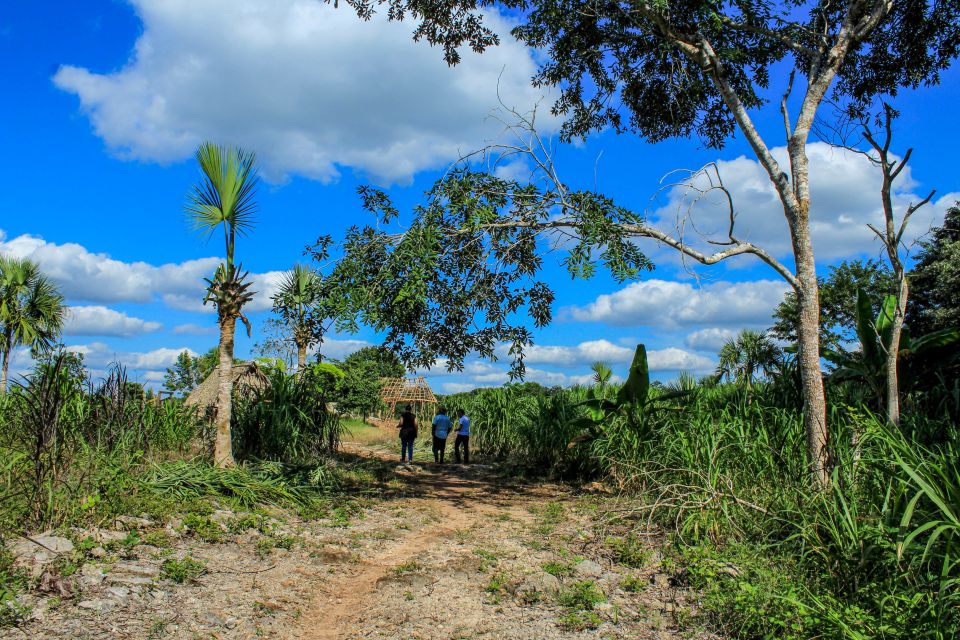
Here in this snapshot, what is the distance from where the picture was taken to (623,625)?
456 cm

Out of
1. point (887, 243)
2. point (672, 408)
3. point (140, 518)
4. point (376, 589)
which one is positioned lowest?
point (376, 589)

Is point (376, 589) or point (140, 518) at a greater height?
point (140, 518)

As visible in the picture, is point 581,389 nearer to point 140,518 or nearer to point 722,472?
point 722,472

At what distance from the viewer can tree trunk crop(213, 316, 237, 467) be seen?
8.97 metres

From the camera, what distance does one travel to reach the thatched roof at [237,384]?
11328mm

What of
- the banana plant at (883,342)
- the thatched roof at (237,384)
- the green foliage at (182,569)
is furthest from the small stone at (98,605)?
the banana plant at (883,342)

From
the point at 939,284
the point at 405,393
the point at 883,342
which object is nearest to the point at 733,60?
the point at 883,342

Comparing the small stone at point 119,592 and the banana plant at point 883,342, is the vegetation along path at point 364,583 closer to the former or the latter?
the small stone at point 119,592

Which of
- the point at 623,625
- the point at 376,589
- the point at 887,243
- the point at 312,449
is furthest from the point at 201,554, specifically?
the point at 887,243

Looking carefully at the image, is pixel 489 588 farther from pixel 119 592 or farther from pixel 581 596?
pixel 119 592

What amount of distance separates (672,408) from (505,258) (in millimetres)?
3507

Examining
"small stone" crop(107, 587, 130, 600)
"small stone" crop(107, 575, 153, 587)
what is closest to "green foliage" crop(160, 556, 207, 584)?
"small stone" crop(107, 575, 153, 587)

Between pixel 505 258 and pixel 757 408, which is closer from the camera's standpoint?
pixel 757 408

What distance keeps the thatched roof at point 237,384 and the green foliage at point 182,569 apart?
18.2 feet
